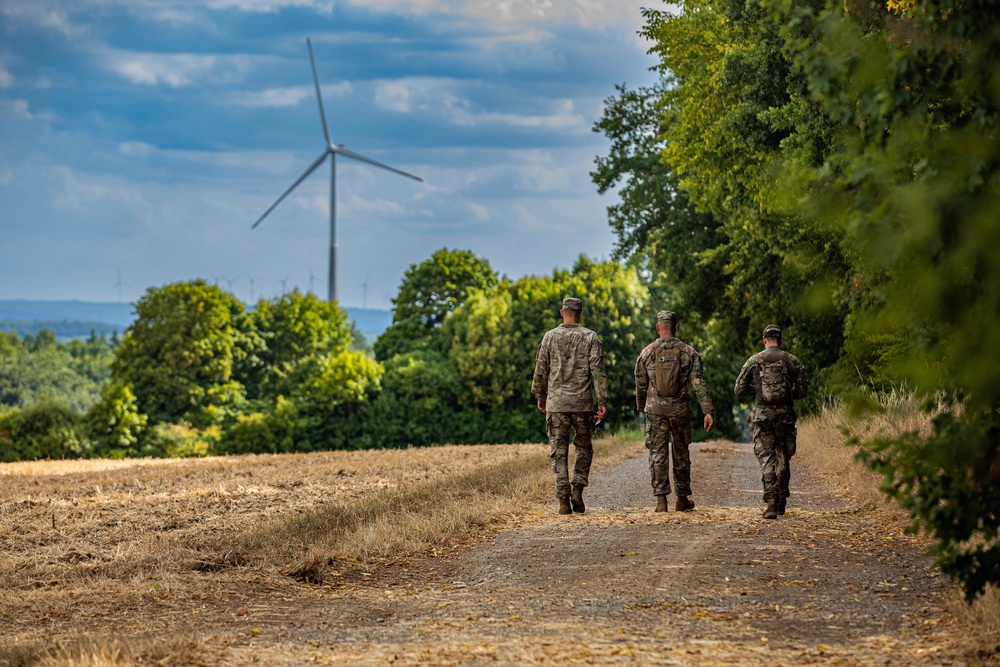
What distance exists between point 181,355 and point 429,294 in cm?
1366

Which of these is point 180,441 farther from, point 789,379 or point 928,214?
point 928,214

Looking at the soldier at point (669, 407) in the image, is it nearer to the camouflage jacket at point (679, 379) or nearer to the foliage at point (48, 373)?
the camouflage jacket at point (679, 379)

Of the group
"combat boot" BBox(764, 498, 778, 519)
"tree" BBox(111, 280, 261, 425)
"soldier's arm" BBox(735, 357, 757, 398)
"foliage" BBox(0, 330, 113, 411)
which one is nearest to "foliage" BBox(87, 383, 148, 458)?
"tree" BBox(111, 280, 261, 425)

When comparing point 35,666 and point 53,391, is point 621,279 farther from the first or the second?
point 53,391

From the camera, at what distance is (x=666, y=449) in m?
13.0

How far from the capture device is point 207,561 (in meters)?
10.2

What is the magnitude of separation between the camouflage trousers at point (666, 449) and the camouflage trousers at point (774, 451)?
765 mm

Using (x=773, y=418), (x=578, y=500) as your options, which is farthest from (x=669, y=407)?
(x=578, y=500)

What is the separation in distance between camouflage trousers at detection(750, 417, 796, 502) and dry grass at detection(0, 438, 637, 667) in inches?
106

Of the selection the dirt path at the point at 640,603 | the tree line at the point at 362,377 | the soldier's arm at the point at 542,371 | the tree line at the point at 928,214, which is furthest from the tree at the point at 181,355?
the tree line at the point at 928,214

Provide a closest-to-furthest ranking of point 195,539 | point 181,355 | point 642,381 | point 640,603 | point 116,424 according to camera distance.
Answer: point 640,603, point 195,539, point 642,381, point 116,424, point 181,355

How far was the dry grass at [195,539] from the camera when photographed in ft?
26.9

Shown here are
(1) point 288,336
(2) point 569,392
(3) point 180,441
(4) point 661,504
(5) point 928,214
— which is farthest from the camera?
(1) point 288,336

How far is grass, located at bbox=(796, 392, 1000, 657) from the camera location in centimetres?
723
